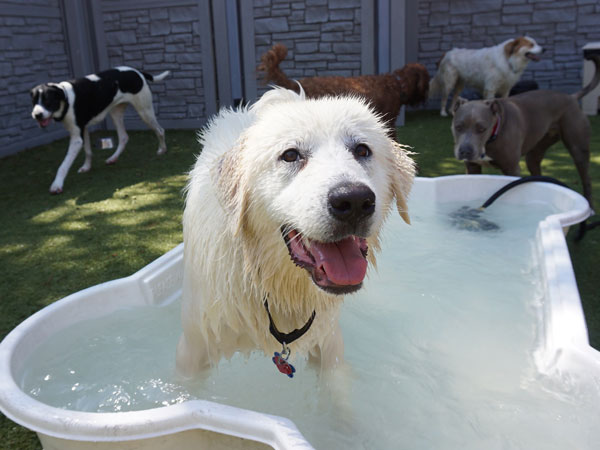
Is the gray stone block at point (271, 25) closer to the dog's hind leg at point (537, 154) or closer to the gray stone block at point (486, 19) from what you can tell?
the gray stone block at point (486, 19)

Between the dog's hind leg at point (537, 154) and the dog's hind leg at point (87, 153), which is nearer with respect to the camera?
the dog's hind leg at point (537, 154)

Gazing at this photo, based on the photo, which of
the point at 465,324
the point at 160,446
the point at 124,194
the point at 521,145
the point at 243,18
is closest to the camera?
the point at 160,446

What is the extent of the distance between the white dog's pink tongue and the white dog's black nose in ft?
0.63

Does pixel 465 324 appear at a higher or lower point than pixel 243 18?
lower

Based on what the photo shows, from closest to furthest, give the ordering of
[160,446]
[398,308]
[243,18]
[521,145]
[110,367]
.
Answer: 1. [160,446]
2. [110,367]
3. [398,308]
4. [521,145]
5. [243,18]

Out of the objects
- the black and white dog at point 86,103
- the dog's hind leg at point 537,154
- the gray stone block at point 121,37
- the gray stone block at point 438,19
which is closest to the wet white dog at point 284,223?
the dog's hind leg at point 537,154

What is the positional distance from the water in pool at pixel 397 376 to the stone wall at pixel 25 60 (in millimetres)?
6896

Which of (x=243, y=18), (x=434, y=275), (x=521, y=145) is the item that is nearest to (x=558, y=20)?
(x=243, y=18)

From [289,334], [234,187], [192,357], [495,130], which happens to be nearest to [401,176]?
[234,187]

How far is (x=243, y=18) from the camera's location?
958 centimetres

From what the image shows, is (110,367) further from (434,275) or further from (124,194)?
(124,194)

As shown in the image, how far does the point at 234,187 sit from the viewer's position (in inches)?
74.7

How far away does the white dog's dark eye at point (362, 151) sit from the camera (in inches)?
73.9

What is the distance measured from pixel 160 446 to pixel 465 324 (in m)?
2.19
